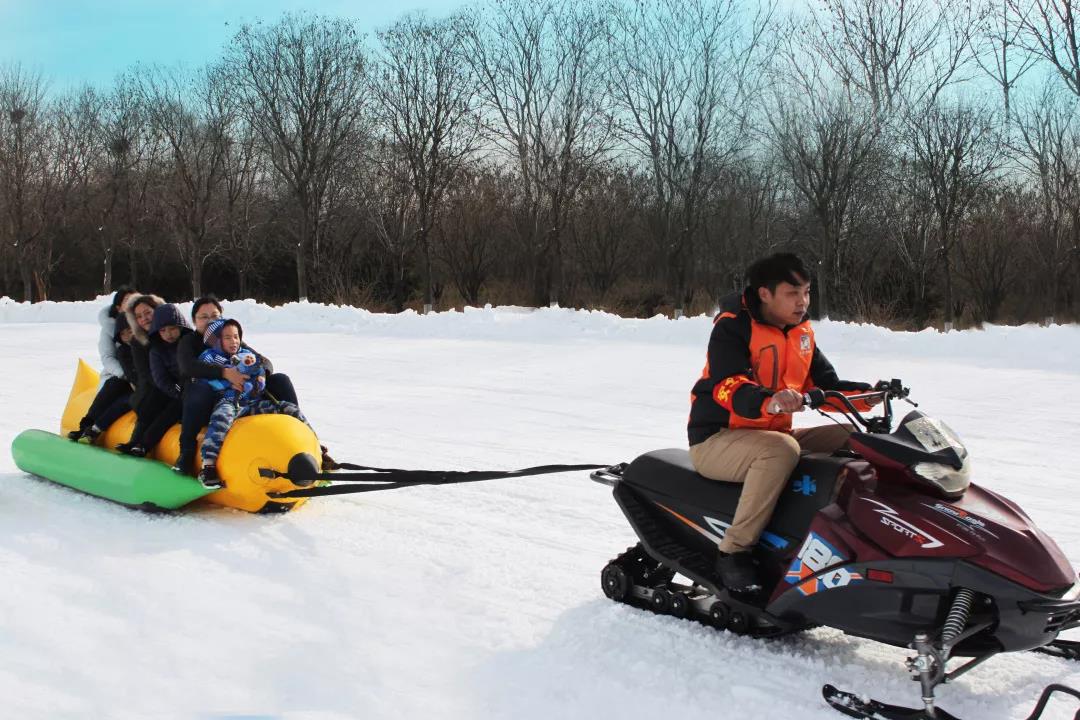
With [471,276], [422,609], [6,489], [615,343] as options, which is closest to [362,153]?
[471,276]

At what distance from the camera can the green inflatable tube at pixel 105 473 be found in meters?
5.60

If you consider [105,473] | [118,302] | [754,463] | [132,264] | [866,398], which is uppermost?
[132,264]

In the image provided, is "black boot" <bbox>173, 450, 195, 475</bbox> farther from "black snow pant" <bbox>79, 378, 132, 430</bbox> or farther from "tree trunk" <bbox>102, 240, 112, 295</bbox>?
"tree trunk" <bbox>102, 240, 112, 295</bbox>

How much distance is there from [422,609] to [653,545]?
1.13 m

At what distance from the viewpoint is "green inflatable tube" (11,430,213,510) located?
5602mm

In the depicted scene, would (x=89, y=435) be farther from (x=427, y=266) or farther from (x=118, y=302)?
(x=427, y=266)

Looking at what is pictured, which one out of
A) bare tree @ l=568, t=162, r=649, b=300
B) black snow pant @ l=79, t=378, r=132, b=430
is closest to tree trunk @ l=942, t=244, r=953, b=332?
bare tree @ l=568, t=162, r=649, b=300

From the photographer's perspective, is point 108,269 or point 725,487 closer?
point 725,487

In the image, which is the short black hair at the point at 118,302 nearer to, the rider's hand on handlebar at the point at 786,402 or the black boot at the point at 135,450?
the black boot at the point at 135,450

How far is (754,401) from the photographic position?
341cm

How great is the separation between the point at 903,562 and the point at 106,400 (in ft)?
18.7

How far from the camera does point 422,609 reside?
13.9 feet

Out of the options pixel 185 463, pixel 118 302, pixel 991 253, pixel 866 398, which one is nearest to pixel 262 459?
pixel 185 463

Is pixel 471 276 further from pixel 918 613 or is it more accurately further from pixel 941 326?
pixel 918 613
